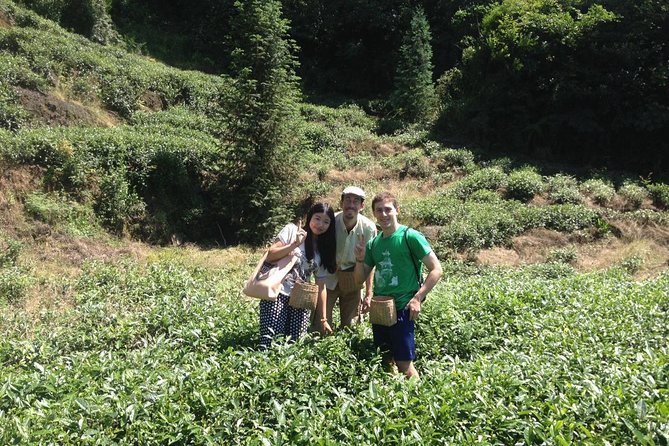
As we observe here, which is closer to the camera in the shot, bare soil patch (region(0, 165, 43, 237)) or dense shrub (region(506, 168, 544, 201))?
bare soil patch (region(0, 165, 43, 237))

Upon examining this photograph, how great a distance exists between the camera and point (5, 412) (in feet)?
10.6

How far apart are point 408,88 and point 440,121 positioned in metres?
2.58

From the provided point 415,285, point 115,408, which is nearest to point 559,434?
point 415,285

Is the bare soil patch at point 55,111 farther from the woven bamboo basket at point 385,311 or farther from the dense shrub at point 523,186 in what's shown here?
the woven bamboo basket at point 385,311

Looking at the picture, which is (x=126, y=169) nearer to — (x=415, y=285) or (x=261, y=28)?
(x=261, y=28)

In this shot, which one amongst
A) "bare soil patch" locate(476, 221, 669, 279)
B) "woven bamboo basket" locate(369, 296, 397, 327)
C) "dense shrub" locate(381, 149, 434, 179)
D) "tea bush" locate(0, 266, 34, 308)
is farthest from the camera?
"dense shrub" locate(381, 149, 434, 179)

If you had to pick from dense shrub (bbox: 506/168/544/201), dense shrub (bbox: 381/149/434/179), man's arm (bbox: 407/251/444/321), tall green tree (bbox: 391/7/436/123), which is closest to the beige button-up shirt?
man's arm (bbox: 407/251/444/321)

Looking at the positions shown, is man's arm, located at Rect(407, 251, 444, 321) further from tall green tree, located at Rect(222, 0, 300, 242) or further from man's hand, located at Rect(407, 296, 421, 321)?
tall green tree, located at Rect(222, 0, 300, 242)

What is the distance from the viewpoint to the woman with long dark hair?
462 centimetres

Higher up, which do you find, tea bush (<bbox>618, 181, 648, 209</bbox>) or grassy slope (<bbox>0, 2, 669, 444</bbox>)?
tea bush (<bbox>618, 181, 648, 209</bbox>)

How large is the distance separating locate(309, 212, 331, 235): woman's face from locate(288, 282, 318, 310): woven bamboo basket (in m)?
0.52

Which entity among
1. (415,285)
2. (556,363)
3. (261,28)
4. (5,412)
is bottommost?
(5,412)

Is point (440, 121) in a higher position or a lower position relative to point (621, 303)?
higher

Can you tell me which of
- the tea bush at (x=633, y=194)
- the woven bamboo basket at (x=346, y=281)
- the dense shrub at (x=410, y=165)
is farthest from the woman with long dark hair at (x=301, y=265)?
the tea bush at (x=633, y=194)
